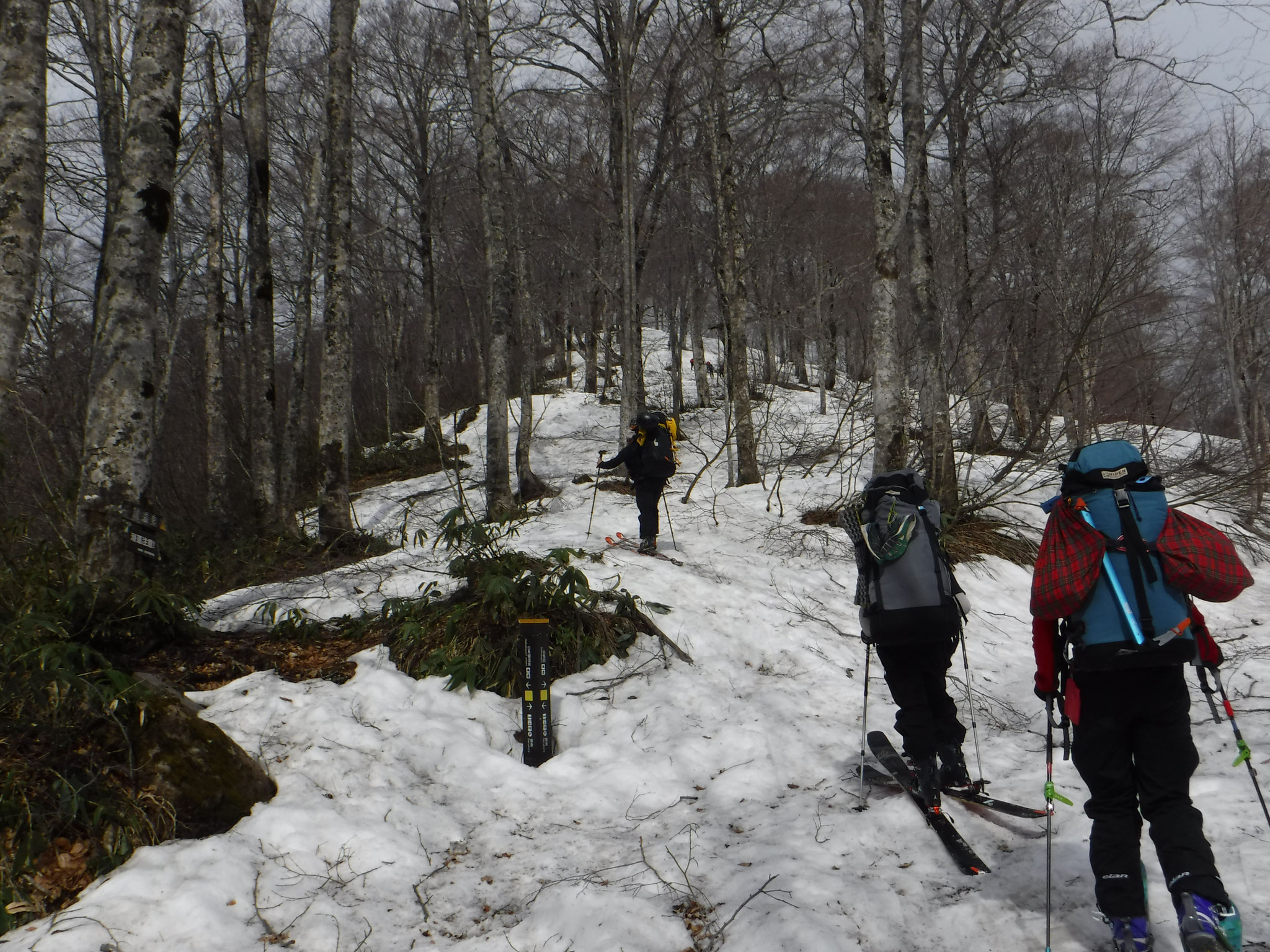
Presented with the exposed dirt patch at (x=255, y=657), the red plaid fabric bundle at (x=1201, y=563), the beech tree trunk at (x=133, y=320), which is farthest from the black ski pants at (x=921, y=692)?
the beech tree trunk at (x=133, y=320)

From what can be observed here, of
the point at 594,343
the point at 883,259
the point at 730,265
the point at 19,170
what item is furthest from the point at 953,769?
the point at 594,343

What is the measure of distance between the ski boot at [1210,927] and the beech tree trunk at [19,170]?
252 inches

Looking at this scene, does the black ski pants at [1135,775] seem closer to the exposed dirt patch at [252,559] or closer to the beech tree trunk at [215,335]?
the exposed dirt patch at [252,559]

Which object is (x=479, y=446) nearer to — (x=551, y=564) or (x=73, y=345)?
(x=73, y=345)

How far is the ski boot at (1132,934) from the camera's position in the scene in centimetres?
249

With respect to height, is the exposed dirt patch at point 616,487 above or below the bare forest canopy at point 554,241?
below

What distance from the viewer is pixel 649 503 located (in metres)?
8.41

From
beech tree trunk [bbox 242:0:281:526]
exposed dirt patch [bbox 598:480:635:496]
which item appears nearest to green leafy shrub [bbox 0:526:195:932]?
beech tree trunk [bbox 242:0:281:526]

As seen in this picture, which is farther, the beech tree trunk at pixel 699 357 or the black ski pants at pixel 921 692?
the beech tree trunk at pixel 699 357

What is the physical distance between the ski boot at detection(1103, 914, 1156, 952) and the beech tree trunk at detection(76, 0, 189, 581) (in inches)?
223

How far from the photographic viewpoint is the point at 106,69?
9.96 meters

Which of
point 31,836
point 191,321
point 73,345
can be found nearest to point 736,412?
point 31,836

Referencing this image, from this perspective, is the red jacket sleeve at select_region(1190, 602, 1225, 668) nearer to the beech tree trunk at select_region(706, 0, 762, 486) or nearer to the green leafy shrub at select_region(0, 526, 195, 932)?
the green leafy shrub at select_region(0, 526, 195, 932)

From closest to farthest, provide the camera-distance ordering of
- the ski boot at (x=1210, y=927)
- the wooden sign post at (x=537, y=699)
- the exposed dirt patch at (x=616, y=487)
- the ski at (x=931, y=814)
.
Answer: the ski boot at (x=1210, y=927), the ski at (x=931, y=814), the wooden sign post at (x=537, y=699), the exposed dirt patch at (x=616, y=487)
